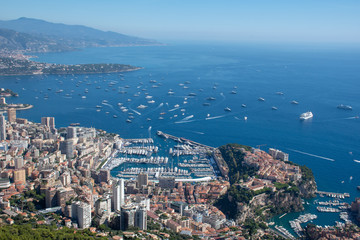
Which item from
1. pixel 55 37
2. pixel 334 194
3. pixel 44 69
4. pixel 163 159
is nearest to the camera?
pixel 334 194

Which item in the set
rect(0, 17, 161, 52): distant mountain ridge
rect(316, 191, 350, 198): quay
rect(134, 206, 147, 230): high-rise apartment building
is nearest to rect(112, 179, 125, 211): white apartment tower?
rect(134, 206, 147, 230): high-rise apartment building

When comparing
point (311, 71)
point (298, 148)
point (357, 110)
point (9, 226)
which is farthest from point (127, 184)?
point (311, 71)

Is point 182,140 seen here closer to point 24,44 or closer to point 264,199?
point 264,199

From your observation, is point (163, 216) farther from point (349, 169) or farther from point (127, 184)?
point (349, 169)

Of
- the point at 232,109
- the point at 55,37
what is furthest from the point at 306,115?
the point at 55,37

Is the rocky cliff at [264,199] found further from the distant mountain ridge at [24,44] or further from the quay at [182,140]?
the distant mountain ridge at [24,44]

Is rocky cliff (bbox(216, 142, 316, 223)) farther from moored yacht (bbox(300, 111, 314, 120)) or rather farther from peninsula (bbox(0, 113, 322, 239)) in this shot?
moored yacht (bbox(300, 111, 314, 120))
